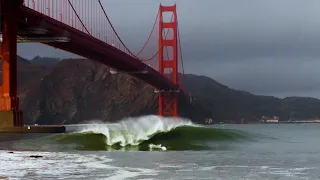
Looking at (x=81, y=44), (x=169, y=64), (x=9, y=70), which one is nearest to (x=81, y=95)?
(x=169, y=64)

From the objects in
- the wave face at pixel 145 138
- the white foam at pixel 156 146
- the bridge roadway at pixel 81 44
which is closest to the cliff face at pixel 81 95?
the bridge roadway at pixel 81 44

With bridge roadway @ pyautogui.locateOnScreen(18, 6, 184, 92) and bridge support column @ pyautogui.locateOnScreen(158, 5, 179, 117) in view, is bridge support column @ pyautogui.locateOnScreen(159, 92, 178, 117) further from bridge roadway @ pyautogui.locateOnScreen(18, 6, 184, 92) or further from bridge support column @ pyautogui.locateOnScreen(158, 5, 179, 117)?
bridge roadway @ pyautogui.locateOnScreen(18, 6, 184, 92)

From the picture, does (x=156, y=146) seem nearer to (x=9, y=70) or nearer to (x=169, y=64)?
(x=9, y=70)

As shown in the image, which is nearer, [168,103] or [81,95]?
[168,103]

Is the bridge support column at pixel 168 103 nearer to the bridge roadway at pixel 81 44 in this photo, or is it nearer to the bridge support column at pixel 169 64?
the bridge support column at pixel 169 64

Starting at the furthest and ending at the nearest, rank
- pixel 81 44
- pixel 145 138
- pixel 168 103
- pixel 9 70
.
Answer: pixel 168 103, pixel 81 44, pixel 9 70, pixel 145 138

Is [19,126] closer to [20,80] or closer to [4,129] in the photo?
[4,129]
